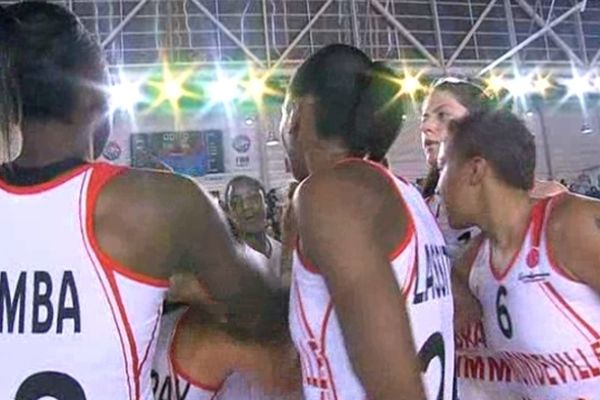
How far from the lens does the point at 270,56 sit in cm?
1016

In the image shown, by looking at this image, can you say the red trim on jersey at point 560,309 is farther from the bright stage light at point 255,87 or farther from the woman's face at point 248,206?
the bright stage light at point 255,87

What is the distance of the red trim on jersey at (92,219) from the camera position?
3.90ft

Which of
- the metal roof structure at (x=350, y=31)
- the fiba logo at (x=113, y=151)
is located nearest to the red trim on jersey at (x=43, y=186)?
the metal roof structure at (x=350, y=31)

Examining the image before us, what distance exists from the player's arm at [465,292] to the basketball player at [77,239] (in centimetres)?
91

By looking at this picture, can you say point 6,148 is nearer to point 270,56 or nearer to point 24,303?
point 24,303

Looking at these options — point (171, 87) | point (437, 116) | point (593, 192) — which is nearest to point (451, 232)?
point (437, 116)

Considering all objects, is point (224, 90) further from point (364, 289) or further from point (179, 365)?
point (364, 289)

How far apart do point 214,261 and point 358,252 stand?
0.24 meters

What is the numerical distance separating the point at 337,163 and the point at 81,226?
444mm

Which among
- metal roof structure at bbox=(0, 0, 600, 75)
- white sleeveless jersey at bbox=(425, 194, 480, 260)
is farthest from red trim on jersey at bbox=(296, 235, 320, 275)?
metal roof structure at bbox=(0, 0, 600, 75)

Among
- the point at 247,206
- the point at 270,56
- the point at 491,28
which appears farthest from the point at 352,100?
the point at 491,28

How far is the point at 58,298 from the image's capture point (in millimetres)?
1189

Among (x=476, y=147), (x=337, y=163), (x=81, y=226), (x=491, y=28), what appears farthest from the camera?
(x=491, y=28)

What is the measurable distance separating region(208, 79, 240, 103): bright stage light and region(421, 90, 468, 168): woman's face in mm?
7997
